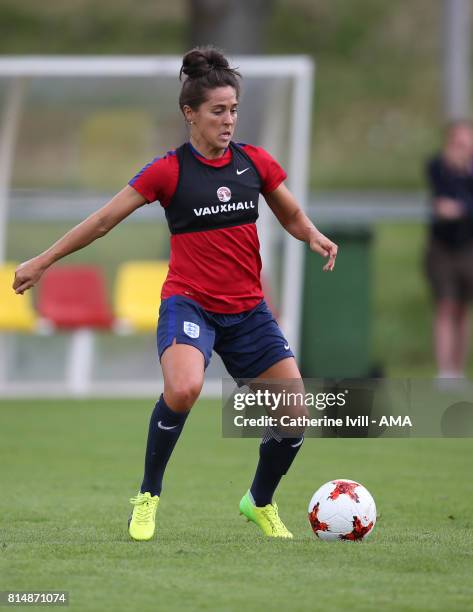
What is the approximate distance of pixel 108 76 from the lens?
13.3 meters

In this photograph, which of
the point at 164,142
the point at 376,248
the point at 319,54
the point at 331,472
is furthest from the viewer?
the point at 319,54

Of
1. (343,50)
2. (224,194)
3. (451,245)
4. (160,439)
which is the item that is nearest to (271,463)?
(160,439)

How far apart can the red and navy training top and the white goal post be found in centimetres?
662

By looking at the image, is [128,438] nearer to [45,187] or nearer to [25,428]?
[25,428]

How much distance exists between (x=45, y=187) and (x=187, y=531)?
10.8m

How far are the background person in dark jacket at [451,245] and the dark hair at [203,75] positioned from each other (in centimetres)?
730

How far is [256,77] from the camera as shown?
13359 mm

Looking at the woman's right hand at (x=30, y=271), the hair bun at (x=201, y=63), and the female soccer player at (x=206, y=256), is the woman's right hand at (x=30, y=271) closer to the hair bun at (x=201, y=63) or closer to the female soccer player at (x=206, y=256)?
the female soccer player at (x=206, y=256)

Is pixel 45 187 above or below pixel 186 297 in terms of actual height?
above

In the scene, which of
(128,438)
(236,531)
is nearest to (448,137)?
(128,438)

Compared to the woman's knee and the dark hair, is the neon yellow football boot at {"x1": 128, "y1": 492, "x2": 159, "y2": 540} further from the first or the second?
the dark hair

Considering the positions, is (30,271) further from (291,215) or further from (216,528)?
(216,528)

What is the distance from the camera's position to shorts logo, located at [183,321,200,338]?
5903 millimetres

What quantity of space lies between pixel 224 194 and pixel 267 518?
1.54 meters
